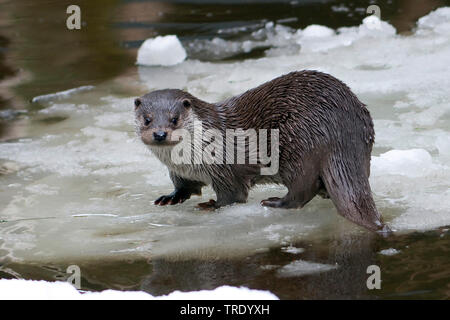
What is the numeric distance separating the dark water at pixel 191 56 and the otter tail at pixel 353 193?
3.1 inches

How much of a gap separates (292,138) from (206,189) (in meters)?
0.85

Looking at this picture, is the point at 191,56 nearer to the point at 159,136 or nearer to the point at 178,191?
the point at 178,191

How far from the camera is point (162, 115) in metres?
3.43

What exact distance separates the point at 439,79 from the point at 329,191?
2.24 metres

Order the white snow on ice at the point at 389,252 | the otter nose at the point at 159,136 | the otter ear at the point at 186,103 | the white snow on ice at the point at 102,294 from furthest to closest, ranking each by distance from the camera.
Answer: the otter ear at the point at 186,103 → the otter nose at the point at 159,136 → the white snow on ice at the point at 389,252 → the white snow on ice at the point at 102,294

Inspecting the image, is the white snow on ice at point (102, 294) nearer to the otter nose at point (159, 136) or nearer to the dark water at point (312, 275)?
the dark water at point (312, 275)

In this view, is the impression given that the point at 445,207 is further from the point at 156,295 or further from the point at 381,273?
the point at 156,295

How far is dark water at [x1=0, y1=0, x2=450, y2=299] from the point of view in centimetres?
277

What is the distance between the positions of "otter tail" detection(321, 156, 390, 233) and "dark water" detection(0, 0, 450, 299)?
0.08m

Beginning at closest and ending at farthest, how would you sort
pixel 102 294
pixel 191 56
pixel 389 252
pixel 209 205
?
pixel 102 294 → pixel 389 252 → pixel 209 205 → pixel 191 56

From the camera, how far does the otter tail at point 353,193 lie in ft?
10.6

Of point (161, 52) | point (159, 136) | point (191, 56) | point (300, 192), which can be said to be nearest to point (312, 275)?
point (300, 192)

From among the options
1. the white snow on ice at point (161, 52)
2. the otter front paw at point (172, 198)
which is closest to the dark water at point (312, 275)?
the otter front paw at point (172, 198)
